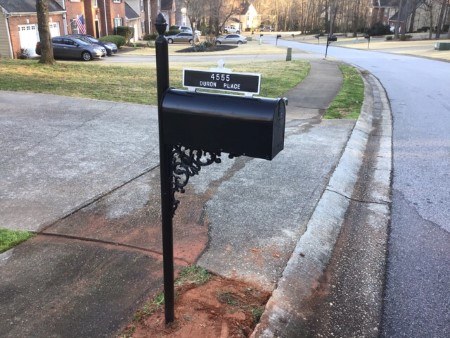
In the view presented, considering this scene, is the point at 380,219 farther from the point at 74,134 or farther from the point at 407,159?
the point at 74,134

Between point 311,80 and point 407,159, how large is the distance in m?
9.60

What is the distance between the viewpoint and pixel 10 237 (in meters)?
4.00

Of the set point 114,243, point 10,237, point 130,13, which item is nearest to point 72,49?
point 130,13

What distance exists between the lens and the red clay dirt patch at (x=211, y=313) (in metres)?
2.87

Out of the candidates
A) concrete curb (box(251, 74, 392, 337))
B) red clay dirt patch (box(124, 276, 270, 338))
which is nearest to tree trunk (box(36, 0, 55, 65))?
concrete curb (box(251, 74, 392, 337))

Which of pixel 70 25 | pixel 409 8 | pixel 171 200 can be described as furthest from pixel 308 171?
pixel 409 8

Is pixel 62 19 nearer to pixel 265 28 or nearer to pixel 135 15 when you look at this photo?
pixel 135 15

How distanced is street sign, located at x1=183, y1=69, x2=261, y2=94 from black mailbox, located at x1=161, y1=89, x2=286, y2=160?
58mm

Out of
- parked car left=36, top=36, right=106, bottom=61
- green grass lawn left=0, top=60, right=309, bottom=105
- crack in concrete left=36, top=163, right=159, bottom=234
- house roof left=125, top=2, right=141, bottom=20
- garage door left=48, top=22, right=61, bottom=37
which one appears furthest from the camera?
house roof left=125, top=2, right=141, bottom=20

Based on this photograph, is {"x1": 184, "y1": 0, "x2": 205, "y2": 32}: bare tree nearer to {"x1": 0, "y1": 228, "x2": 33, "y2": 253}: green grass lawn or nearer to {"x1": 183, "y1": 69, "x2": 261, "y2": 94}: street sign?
{"x1": 0, "y1": 228, "x2": 33, "y2": 253}: green grass lawn

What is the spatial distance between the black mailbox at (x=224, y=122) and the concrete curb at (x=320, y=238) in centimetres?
126

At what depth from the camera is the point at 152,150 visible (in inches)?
268

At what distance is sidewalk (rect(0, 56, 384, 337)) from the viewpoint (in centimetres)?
319

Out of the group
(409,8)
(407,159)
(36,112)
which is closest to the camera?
(407,159)
